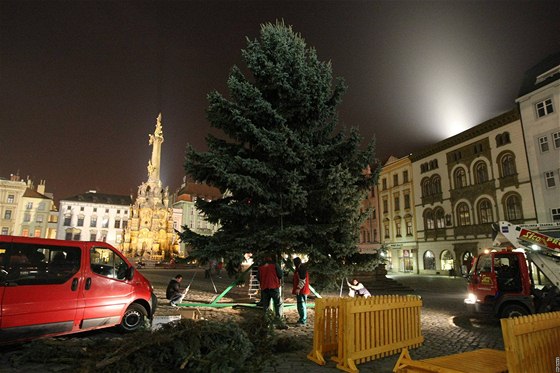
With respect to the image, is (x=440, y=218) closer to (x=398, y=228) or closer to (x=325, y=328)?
(x=398, y=228)

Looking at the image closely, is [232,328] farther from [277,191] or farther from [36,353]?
[277,191]

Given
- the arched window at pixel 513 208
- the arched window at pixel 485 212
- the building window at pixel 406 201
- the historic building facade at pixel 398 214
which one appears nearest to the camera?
the arched window at pixel 513 208

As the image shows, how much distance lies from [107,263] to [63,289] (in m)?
1.38

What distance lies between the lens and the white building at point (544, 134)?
88.7ft

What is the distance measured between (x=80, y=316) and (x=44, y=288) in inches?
40.2

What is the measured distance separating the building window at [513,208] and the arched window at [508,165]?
2.14 m

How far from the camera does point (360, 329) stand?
6648 mm

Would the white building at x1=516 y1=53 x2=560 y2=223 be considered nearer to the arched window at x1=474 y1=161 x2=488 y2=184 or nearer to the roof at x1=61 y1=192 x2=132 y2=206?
the arched window at x1=474 y1=161 x2=488 y2=184

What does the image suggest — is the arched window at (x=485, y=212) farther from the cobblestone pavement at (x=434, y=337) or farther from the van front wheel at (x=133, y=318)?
the van front wheel at (x=133, y=318)

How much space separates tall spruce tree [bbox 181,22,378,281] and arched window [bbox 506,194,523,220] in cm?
2443

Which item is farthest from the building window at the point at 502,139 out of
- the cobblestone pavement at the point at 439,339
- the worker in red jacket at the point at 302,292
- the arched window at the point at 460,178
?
the worker in red jacket at the point at 302,292

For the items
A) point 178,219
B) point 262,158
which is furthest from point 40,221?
point 262,158

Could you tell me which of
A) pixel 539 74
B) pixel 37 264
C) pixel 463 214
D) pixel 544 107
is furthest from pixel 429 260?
pixel 37 264

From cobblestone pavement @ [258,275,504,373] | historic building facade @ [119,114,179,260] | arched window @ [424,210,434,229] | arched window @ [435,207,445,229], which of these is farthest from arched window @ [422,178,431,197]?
historic building facade @ [119,114,179,260]
